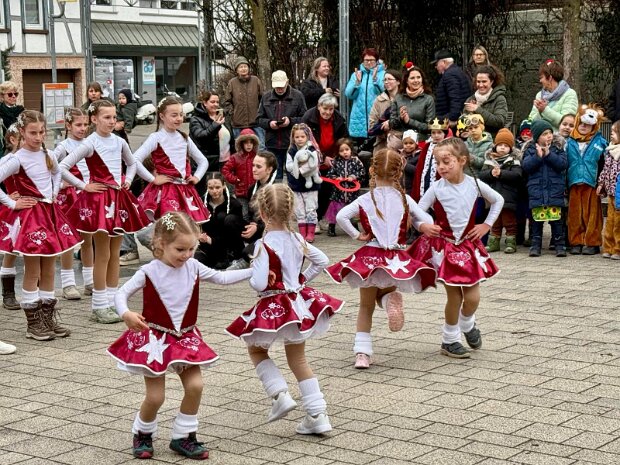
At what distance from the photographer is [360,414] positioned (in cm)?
692

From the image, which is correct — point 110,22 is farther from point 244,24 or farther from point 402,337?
point 402,337

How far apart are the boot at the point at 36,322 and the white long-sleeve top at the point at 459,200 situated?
318 cm

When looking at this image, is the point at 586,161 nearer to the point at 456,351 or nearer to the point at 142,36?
the point at 456,351

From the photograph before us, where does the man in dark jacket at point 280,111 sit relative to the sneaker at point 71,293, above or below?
above

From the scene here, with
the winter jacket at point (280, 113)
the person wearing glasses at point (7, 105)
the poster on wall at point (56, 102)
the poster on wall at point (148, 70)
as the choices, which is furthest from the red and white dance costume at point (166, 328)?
the poster on wall at point (148, 70)

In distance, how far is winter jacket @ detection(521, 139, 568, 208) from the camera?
1308 centimetres

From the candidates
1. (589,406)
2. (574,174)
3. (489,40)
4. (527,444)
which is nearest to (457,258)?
(589,406)

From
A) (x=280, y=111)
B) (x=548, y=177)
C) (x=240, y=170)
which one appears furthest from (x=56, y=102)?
(x=548, y=177)

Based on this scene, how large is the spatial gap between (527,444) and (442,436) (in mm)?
472

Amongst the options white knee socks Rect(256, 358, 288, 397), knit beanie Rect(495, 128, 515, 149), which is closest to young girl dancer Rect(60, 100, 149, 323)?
white knee socks Rect(256, 358, 288, 397)

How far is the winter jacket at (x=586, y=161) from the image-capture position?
13.2m

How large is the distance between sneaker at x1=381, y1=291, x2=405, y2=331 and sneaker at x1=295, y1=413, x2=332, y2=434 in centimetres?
151

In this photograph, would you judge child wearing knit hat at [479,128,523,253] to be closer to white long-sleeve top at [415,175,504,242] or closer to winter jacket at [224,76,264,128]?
winter jacket at [224,76,264,128]

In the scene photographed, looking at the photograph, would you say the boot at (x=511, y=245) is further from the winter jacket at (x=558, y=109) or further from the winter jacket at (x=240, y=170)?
the winter jacket at (x=240, y=170)
